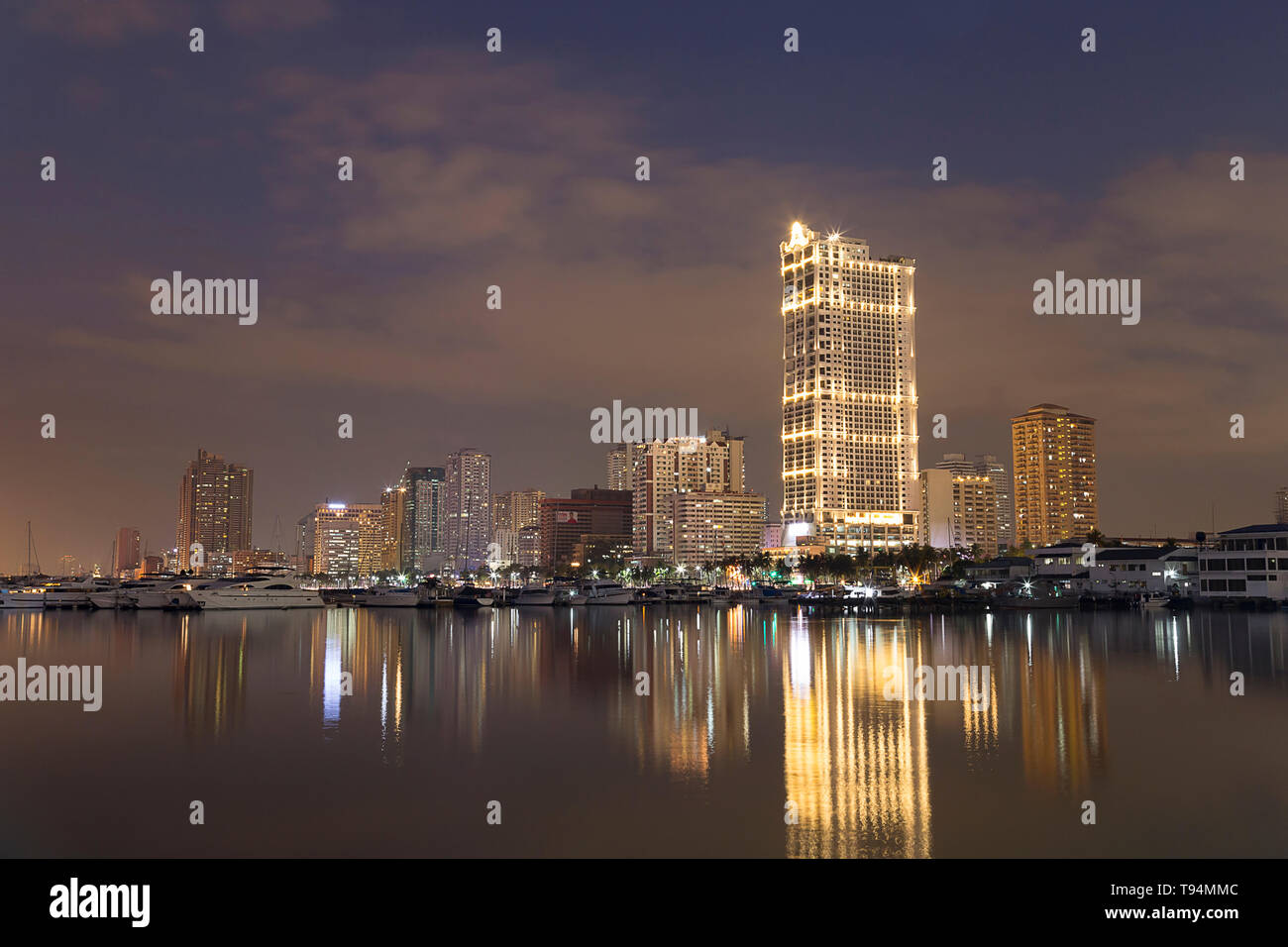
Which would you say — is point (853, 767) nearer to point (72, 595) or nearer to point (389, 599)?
point (389, 599)

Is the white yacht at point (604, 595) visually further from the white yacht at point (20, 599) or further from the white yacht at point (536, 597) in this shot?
the white yacht at point (20, 599)

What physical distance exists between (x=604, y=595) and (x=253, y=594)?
49285 mm

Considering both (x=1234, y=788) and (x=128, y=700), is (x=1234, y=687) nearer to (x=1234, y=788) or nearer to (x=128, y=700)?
(x=1234, y=788)

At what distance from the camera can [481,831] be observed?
1841cm

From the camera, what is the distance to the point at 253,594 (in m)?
116

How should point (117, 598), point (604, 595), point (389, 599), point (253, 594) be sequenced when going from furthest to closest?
point (604, 595)
point (389, 599)
point (253, 594)
point (117, 598)

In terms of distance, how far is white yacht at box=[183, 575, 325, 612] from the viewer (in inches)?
4279

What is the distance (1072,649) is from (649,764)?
38887 millimetres

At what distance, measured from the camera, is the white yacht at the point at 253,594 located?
10869 centimetres

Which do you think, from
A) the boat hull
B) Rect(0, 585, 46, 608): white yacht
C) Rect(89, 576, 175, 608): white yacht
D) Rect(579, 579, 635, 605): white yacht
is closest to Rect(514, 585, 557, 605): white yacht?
Rect(579, 579, 635, 605): white yacht

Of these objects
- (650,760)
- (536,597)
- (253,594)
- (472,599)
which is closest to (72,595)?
(253,594)

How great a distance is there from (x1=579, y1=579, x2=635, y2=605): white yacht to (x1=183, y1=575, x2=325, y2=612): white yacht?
123 feet

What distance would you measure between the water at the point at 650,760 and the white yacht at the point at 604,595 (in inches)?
3655
